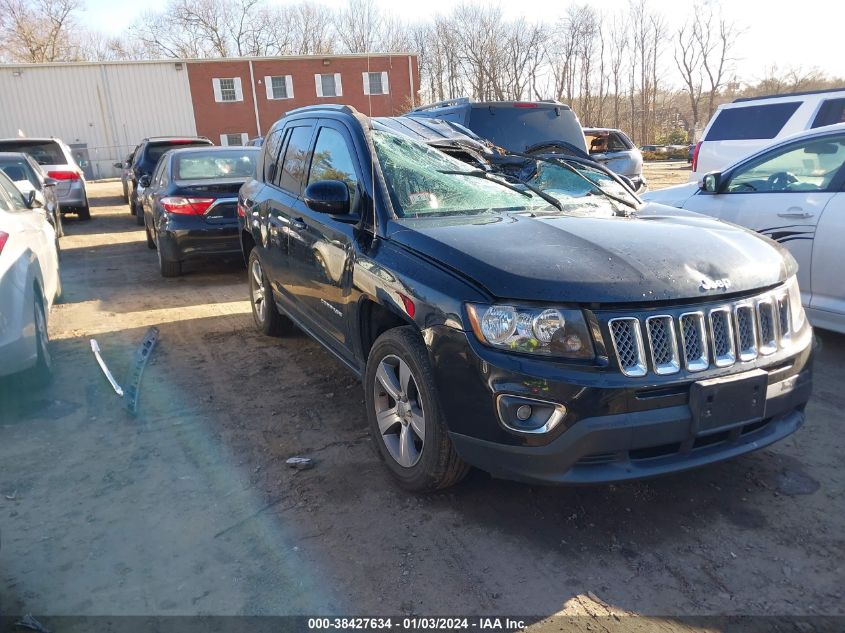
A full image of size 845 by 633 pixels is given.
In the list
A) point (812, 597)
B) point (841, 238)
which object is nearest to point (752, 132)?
point (841, 238)

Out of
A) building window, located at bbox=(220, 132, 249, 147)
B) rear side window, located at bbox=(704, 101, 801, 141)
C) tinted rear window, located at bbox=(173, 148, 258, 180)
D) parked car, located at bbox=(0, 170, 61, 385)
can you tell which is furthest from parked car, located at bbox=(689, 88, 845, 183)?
building window, located at bbox=(220, 132, 249, 147)

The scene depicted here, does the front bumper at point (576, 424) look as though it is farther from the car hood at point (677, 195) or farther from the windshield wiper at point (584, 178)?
the car hood at point (677, 195)

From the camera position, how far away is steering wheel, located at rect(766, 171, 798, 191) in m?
5.38

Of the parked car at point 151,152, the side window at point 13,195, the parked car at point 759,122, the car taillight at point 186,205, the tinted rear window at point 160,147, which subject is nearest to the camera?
the side window at point 13,195

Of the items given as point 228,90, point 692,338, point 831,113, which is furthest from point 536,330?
point 228,90

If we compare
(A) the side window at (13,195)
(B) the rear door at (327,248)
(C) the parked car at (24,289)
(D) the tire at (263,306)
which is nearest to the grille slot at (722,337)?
(B) the rear door at (327,248)

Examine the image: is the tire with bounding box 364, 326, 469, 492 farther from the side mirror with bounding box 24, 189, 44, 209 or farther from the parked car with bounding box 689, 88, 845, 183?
the parked car with bounding box 689, 88, 845, 183

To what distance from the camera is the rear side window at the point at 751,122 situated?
9.22 metres

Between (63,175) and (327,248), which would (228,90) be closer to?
(63,175)

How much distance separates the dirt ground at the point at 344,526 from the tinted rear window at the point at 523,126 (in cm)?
410

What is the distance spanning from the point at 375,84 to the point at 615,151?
99.8 ft

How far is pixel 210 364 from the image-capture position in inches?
207

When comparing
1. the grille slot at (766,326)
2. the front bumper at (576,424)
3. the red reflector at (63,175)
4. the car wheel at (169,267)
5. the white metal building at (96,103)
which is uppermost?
the white metal building at (96,103)

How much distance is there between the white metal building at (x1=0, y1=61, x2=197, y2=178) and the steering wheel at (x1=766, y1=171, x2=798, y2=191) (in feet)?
122
